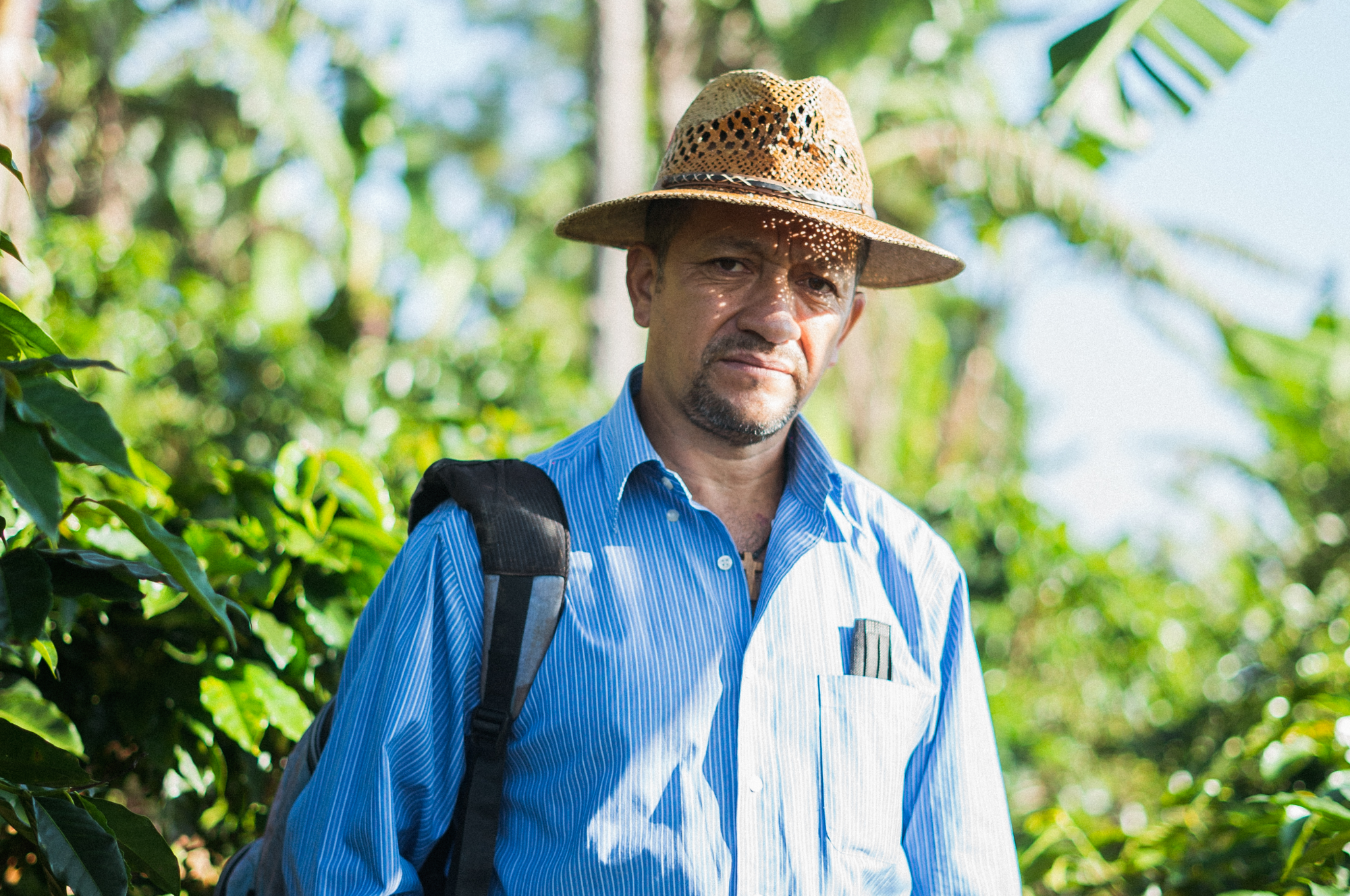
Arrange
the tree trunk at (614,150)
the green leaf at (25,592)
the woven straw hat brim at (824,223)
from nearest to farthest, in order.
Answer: the green leaf at (25,592), the woven straw hat brim at (824,223), the tree trunk at (614,150)

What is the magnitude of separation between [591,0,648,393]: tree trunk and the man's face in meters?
3.60

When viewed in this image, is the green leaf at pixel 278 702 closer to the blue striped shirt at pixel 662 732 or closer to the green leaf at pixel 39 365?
the blue striped shirt at pixel 662 732

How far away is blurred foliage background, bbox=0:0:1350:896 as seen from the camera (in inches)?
79.9

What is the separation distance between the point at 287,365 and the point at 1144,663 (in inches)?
176

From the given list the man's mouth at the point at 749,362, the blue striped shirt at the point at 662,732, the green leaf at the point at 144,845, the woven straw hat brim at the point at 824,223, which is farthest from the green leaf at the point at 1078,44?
the green leaf at the point at 144,845

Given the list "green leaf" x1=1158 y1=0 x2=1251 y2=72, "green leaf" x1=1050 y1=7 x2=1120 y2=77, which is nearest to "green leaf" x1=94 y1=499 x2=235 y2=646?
"green leaf" x1=1050 y1=7 x2=1120 y2=77

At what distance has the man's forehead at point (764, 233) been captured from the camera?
6.08ft

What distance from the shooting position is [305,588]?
210 centimetres

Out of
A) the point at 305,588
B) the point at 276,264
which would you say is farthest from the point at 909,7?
the point at 305,588

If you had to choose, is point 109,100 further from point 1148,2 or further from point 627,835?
point 627,835

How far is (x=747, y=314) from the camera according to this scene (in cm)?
187

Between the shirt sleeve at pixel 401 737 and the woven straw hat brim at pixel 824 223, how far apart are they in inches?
26.7

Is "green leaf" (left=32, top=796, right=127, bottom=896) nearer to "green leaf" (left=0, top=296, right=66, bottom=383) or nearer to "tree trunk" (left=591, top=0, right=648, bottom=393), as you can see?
"green leaf" (left=0, top=296, right=66, bottom=383)

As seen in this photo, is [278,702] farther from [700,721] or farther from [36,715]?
[700,721]
